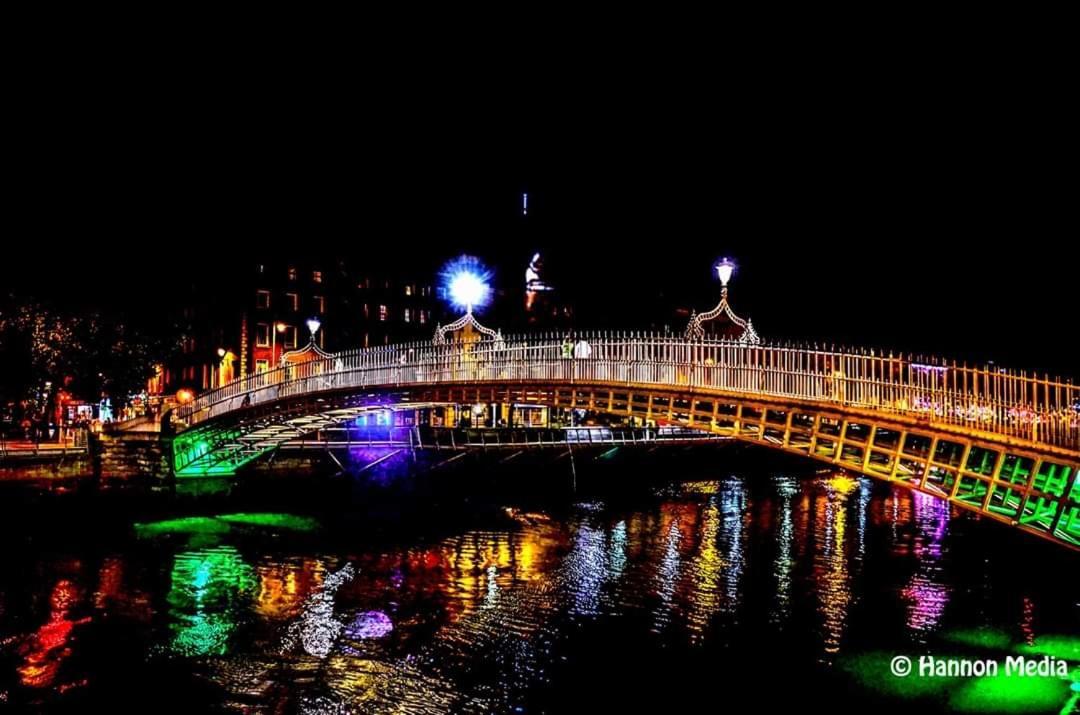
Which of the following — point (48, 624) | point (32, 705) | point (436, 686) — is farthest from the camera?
point (48, 624)

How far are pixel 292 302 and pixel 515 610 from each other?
65.4 metres

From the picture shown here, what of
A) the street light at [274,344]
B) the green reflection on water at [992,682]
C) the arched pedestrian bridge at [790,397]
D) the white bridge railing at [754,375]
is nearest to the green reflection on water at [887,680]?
the green reflection on water at [992,682]

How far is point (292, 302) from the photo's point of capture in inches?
3196

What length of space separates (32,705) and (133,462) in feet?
73.8

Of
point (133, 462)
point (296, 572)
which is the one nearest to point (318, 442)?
point (133, 462)

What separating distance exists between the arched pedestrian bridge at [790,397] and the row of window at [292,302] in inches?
1905

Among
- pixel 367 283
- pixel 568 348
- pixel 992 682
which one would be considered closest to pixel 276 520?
pixel 568 348

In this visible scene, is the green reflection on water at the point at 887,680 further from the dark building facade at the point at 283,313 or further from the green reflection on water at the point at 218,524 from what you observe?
the dark building facade at the point at 283,313

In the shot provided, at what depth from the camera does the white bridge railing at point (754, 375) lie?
14625 millimetres

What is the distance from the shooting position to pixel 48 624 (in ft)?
62.5

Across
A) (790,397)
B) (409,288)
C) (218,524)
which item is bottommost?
(218,524)

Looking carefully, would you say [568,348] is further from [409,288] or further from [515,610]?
[409,288]

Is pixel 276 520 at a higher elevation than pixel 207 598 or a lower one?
higher

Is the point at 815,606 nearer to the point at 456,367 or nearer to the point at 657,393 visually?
the point at 657,393
